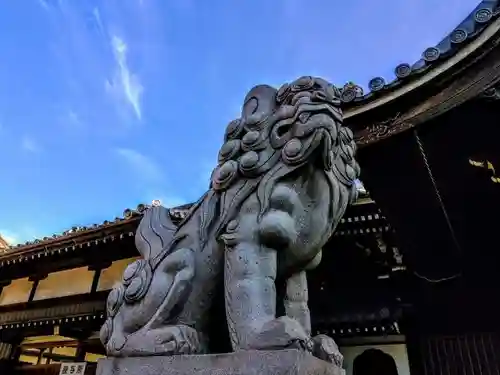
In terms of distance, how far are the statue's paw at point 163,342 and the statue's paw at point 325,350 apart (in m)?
0.51

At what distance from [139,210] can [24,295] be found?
167 inches

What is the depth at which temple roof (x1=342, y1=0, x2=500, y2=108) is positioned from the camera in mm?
3732

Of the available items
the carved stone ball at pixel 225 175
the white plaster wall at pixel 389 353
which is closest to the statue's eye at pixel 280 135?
the carved stone ball at pixel 225 175

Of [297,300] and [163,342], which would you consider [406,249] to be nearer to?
[297,300]

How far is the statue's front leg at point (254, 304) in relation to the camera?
153 centimetres

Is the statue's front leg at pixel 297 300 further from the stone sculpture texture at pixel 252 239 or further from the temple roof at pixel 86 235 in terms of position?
the temple roof at pixel 86 235

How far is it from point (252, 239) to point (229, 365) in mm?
527

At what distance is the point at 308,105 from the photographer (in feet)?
6.48

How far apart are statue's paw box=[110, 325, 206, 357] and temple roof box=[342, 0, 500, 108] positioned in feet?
11.4

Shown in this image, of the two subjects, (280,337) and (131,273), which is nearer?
(280,337)

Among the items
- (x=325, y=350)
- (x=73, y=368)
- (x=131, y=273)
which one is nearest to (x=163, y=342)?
(x=131, y=273)

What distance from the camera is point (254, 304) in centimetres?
167

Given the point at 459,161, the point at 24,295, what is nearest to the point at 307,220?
the point at 459,161

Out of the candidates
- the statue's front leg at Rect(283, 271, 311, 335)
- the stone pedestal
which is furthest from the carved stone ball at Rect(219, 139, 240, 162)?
the stone pedestal
